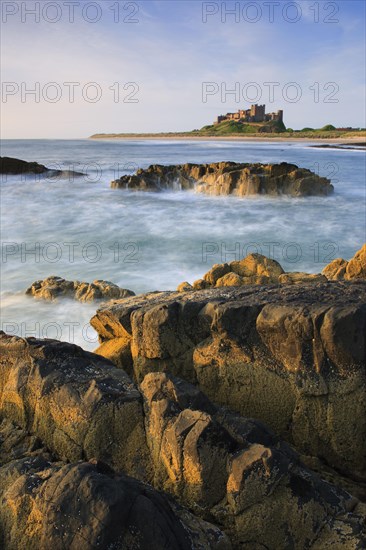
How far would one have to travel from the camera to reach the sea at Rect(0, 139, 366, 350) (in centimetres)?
1045

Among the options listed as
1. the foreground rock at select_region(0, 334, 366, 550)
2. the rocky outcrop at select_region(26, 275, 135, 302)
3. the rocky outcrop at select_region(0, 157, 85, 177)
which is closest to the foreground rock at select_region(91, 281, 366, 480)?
the foreground rock at select_region(0, 334, 366, 550)

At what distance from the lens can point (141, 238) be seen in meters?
17.9

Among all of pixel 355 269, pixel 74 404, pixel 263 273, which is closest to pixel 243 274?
pixel 263 273

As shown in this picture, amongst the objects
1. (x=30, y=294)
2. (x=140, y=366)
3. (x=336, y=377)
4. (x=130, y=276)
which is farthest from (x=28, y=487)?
(x=130, y=276)

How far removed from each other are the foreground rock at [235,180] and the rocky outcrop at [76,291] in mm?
18243

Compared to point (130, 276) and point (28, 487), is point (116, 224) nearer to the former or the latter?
point (130, 276)

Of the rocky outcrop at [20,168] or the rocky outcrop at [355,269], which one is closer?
the rocky outcrop at [355,269]

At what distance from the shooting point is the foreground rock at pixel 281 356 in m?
4.19

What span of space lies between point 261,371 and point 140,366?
146cm

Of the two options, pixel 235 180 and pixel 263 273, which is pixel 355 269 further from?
pixel 235 180

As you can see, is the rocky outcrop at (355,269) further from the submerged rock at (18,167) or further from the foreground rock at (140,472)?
the submerged rock at (18,167)

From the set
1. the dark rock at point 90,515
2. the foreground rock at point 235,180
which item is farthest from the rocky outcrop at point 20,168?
the dark rock at point 90,515

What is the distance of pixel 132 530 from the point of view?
268cm

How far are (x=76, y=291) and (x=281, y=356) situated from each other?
6829 mm
